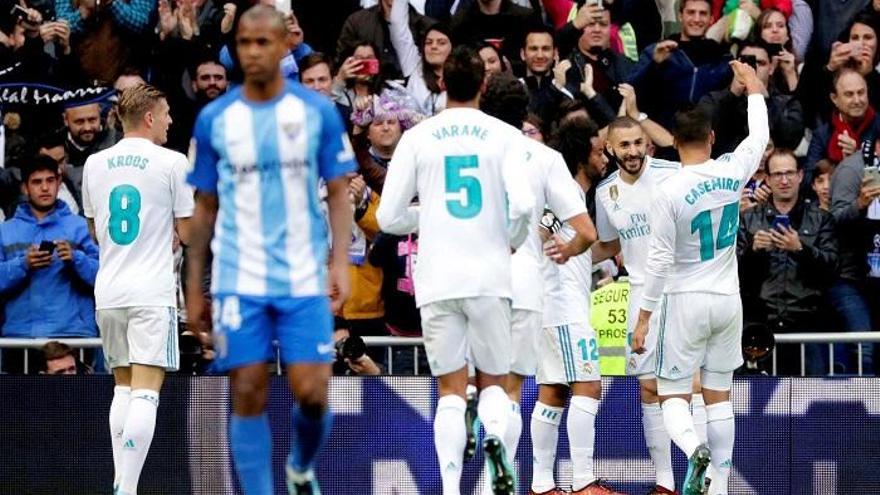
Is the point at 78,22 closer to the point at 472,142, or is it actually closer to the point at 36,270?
the point at 36,270

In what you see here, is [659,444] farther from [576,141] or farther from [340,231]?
[340,231]

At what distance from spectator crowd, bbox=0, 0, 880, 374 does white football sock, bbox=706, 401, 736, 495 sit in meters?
1.77

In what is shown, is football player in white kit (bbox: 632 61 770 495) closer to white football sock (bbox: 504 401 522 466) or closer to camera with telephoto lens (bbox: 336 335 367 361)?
white football sock (bbox: 504 401 522 466)

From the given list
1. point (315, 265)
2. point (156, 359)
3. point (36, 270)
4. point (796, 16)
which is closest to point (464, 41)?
point (796, 16)

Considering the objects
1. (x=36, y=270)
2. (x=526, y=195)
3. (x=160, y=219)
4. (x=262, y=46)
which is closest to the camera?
(x=262, y=46)

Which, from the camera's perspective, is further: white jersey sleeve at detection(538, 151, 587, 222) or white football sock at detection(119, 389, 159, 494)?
white football sock at detection(119, 389, 159, 494)

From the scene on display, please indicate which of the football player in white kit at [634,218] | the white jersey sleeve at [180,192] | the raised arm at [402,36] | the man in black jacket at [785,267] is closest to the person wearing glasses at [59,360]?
the white jersey sleeve at [180,192]

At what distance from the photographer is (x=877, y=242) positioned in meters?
15.9

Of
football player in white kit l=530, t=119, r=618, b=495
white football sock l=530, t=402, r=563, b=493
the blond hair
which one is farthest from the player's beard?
the blond hair

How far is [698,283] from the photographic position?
43.2 ft

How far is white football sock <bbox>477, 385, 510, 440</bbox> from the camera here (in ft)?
36.4

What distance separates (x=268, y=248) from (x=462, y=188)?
186cm

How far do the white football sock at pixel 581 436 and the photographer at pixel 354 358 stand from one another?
5.25ft

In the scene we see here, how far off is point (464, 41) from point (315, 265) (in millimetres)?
7948
